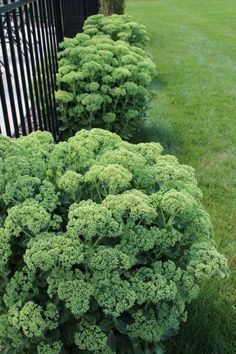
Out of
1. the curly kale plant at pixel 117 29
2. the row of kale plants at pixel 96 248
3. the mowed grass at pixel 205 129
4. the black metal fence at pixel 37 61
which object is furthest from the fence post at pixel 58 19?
the row of kale plants at pixel 96 248

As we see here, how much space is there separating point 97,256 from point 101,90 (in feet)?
10.1

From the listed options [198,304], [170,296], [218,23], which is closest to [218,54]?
[218,23]

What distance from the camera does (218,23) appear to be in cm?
1634

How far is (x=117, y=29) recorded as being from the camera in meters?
7.10

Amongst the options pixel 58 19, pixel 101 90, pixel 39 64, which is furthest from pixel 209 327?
pixel 58 19

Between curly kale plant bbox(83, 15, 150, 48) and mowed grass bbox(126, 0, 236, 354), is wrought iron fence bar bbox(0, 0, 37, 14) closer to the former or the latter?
mowed grass bbox(126, 0, 236, 354)

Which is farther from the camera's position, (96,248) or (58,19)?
(58,19)

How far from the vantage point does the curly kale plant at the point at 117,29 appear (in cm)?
686

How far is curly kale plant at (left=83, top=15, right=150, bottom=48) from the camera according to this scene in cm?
686

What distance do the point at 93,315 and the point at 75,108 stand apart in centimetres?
305

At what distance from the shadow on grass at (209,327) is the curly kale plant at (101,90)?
2370mm

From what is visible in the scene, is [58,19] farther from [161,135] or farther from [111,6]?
[111,6]

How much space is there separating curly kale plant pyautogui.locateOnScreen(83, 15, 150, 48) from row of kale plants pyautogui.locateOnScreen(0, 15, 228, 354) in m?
4.40

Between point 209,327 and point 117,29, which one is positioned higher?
point 117,29
